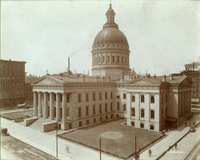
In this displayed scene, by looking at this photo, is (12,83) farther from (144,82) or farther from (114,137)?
(144,82)

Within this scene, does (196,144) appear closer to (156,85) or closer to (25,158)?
(156,85)

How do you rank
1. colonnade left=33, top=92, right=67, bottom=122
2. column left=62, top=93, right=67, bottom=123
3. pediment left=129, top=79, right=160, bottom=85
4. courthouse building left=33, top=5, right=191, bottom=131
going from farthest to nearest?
colonnade left=33, top=92, right=67, bottom=122 < column left=62, top=93, right=67, bottom=123 < courthouse building left=33, top=5, right=191, bottom=131 < pediment left=129, top=79, right=160, bottom=85

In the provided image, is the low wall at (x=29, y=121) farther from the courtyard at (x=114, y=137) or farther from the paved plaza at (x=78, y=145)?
the courtyard at (x=114, y=137)

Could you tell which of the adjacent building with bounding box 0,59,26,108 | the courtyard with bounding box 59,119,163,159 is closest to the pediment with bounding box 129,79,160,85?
the courtyard with bounding box 59,119,163,159

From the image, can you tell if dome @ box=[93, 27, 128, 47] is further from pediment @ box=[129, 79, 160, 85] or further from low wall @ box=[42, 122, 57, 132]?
low wall @ box=[42, 122, 57, 132]

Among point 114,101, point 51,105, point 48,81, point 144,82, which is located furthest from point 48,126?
point 144,82

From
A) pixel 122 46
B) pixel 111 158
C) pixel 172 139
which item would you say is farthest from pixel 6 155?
pixel 122 46

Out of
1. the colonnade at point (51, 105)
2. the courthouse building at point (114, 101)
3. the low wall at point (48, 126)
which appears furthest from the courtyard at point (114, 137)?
the colonnade at point (51, 105)
